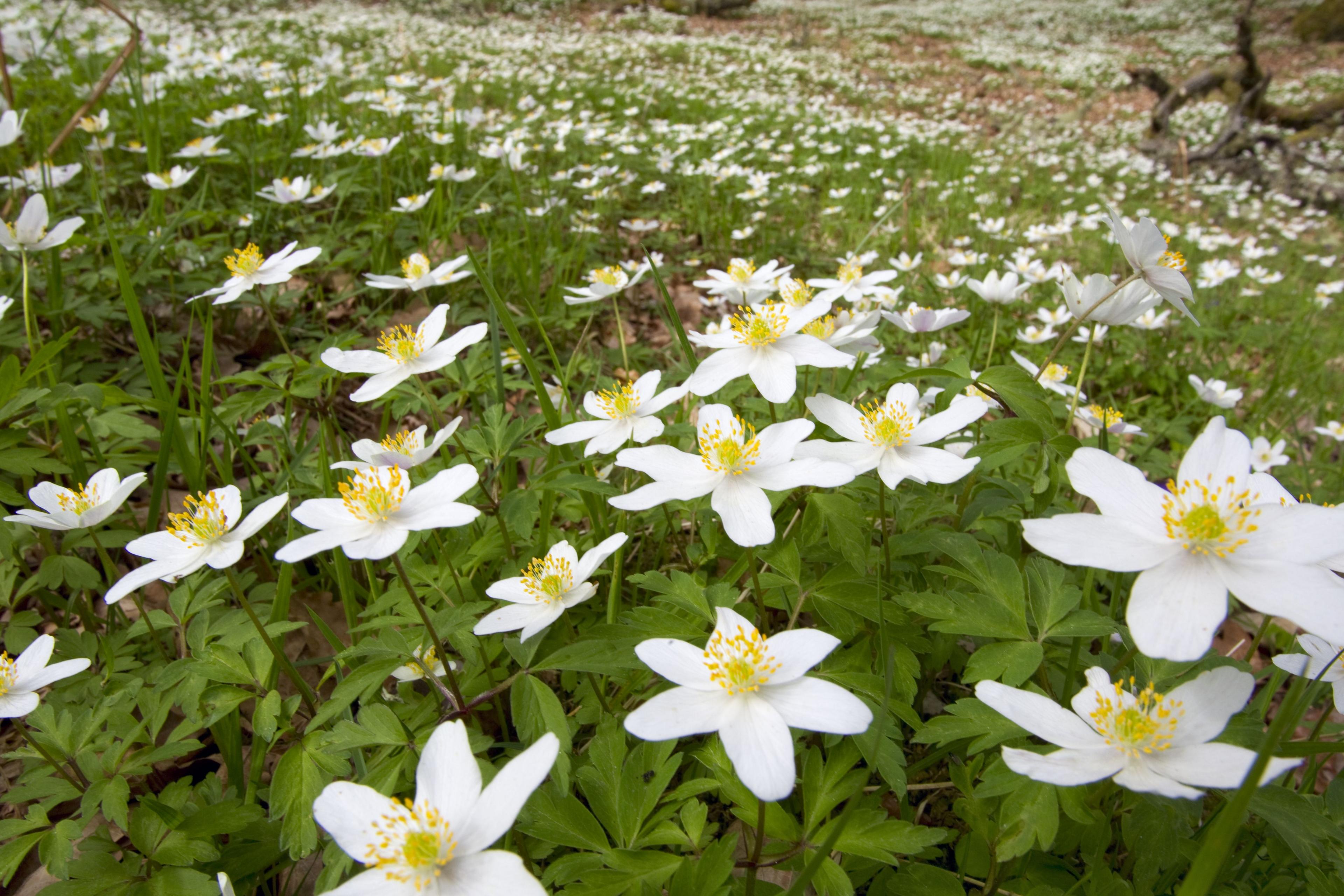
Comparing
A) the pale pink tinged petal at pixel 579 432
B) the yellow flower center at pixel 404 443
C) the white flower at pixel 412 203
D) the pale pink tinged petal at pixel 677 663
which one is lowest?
the pale pink tinged petal at pixel 677 663

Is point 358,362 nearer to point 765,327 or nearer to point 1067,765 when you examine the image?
point 765,327

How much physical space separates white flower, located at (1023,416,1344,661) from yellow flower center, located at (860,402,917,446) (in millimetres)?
418

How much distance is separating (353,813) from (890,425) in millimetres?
1257

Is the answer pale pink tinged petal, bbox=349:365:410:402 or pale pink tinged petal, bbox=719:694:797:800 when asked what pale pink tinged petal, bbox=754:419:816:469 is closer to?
pale pink tinged petal, bbox=719:694:797:800

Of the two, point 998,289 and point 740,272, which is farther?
point 998,289

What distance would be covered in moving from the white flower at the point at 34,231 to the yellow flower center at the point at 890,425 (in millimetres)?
2721

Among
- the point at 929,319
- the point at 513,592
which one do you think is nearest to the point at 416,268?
the point at 513,592

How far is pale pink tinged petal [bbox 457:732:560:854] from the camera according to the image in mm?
1045

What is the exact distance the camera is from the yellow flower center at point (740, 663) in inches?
47.2

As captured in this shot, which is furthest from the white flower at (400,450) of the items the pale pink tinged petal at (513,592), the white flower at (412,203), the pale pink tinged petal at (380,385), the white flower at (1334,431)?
the white flower at (1334,431)

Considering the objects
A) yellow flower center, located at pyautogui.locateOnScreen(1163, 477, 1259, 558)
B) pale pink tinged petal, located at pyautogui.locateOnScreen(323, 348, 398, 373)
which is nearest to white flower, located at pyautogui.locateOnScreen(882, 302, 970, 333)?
yellow flower center, located at pyautogui.locateOnScreen(1163, 477, 1259, 558)

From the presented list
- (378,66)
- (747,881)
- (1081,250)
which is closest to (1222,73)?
(1081,250)

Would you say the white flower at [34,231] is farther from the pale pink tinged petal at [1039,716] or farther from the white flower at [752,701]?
the pale pink tinged petal at [1039,716]

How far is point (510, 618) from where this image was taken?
150 cm
